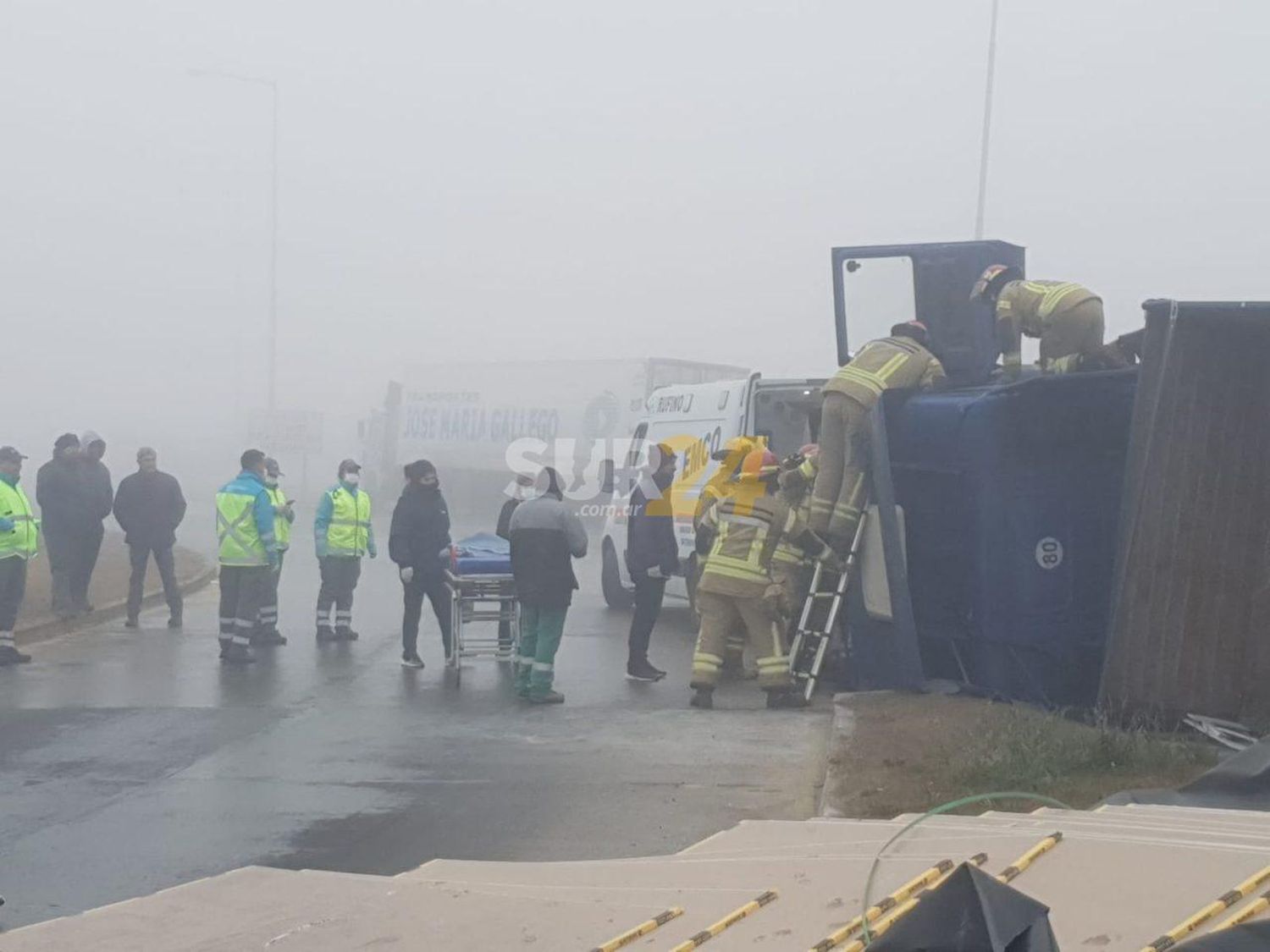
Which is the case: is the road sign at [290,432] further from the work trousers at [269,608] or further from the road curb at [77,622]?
the work trousers at [269,608]

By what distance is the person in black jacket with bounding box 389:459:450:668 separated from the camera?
42.9 ft

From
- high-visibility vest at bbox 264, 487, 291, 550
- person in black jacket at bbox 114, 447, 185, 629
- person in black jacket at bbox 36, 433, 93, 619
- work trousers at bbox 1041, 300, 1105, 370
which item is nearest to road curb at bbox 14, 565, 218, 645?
person in black jacket at bbox 36, 433, 93, 619

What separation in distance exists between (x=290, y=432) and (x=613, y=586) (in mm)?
24738

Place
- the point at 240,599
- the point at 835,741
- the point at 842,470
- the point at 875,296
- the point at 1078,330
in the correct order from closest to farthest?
the point at 835,741
the point at 1078,330
the point at 842,470
the point at 875,296
the point at 240,599

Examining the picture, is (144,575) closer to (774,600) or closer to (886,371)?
(774,600)

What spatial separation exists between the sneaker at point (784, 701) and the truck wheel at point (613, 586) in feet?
24.1

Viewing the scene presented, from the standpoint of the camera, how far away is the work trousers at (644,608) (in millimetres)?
12102

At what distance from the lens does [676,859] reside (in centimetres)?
454

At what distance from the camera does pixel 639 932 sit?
3.58m

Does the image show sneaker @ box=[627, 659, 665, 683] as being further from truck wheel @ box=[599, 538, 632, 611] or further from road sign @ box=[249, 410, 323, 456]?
road sign @ box=[249, 410, 323, 456]

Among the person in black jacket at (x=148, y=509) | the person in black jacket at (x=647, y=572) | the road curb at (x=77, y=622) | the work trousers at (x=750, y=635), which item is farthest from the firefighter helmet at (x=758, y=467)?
the road curb at (x=77, y=622)

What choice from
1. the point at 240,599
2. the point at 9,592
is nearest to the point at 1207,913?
the point at 240,599

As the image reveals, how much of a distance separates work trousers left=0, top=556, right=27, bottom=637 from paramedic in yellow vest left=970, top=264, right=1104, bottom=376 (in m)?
8.09

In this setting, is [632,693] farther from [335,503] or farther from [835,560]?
[335,503]
